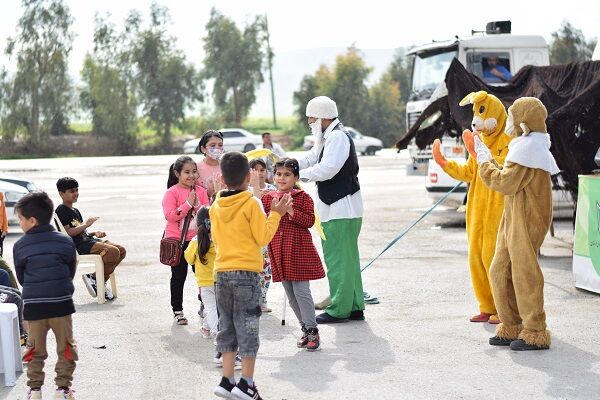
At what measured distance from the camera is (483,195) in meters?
9.34

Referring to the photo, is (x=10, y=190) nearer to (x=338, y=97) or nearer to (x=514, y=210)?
(x=514, y=210)

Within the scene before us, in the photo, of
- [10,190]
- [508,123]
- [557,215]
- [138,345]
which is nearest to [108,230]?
[10,190]

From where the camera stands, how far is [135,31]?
6944 centimetres

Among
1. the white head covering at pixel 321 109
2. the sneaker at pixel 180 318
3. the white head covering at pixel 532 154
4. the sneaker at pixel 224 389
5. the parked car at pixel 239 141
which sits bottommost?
the parked car at pixel 239 141

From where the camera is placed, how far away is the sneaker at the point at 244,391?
21.8 feet

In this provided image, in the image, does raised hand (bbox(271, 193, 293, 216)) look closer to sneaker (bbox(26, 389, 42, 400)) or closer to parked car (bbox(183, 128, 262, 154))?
sneaker (bbox(26, 389, 42, 400))

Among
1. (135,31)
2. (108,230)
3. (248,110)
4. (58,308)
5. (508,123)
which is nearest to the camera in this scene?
(58,308)

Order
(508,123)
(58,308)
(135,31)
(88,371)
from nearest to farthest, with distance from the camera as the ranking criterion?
(58,308) < (88,371) < (508,123) < (135,31)

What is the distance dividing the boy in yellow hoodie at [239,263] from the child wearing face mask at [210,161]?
2.64 meters

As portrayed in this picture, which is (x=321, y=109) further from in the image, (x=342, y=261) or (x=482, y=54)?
(x=482, y=54)

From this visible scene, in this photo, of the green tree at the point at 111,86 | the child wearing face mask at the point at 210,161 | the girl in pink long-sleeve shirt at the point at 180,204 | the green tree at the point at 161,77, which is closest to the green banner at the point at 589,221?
the child wearing face mask at the point at 210,161

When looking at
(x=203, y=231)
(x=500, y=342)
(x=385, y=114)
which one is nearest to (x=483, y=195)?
(x=500, y=342)

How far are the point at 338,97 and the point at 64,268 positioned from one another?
61081mm

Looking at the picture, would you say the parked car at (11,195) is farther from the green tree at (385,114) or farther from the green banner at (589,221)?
the green tree at (385,114)
